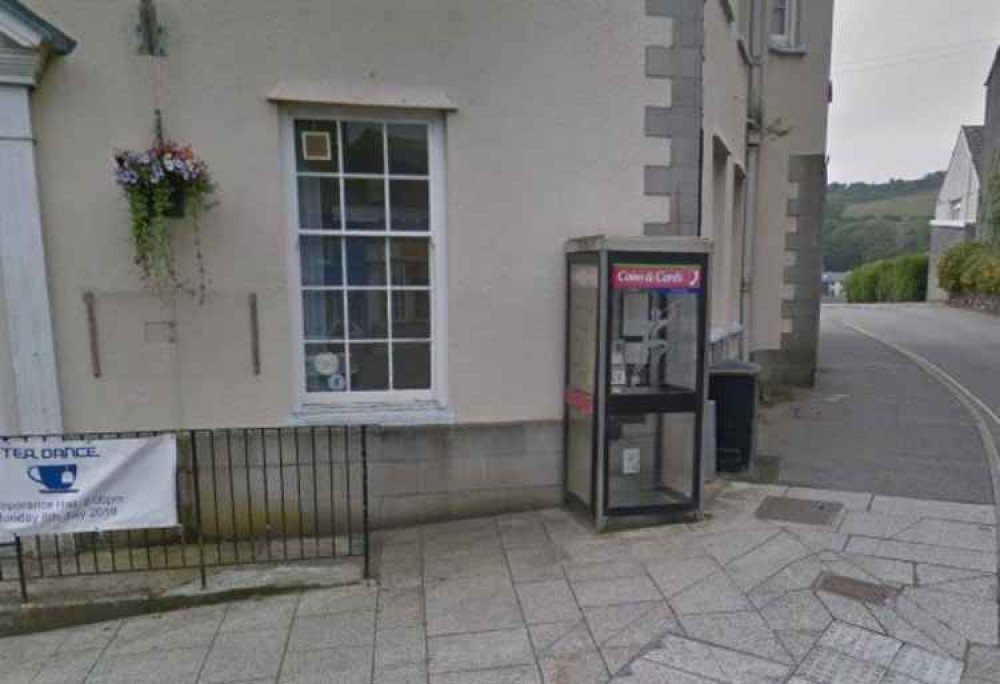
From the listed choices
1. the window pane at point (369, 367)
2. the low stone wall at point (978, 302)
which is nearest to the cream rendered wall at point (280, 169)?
the window pane at point (369, 367)

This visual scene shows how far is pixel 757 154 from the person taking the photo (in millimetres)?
9312

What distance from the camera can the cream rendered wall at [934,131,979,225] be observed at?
32.2m

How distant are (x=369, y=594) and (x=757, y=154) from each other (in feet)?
27.3

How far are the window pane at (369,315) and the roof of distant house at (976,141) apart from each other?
3468 cm

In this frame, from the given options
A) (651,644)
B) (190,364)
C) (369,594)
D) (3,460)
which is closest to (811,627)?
(651,644)

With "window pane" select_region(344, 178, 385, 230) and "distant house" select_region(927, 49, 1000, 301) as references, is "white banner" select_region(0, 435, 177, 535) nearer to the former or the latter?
"window pane" select_region(344, 178, 385, 230)

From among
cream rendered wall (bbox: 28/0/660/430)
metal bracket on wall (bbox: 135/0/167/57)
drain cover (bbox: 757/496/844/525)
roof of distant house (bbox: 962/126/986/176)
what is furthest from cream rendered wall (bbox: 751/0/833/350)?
roof of distant house (bbox: 962/126/986/176)

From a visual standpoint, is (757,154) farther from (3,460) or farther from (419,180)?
(3,460)

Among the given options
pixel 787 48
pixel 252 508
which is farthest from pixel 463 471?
pixel 787 48

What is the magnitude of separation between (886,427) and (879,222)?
7161cm

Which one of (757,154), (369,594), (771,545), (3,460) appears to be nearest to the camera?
(3,460)

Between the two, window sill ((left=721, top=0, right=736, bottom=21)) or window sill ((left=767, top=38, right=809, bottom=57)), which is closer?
window sill ((left=721, top=0, right=736, bottom=21))

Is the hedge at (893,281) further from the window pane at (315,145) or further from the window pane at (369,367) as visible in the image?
the window pane at (315,145)

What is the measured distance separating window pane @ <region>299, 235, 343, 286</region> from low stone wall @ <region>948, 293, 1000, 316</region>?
23.2m
